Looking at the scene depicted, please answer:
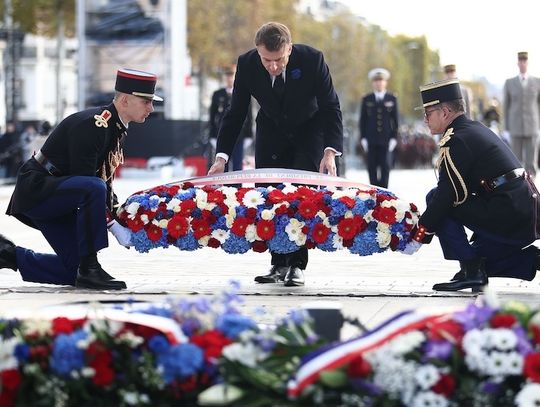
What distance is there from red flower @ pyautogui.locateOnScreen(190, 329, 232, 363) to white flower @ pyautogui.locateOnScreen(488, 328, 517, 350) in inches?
29.6

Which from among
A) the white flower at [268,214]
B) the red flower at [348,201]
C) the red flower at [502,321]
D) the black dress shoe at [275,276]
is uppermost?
the red flower at [502,321]

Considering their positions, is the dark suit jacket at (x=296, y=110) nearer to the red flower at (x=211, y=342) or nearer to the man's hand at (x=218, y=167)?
the man's hand at (x=218, y=167)

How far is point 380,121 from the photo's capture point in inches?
846

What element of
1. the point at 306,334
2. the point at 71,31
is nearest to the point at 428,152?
the point at 71,31

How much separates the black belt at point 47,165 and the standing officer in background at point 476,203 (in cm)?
229

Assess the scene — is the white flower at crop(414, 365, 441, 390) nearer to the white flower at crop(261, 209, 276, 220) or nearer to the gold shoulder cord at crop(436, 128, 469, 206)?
the gold shoulder cord at crop(436, 128, 469, 206)

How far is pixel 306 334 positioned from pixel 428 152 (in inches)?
2045

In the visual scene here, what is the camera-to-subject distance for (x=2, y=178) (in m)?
33.9

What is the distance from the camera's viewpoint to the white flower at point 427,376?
160 inches

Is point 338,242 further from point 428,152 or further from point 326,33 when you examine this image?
point 326,33

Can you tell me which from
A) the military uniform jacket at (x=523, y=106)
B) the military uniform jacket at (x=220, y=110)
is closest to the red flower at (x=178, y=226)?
the military uniform jacket at (x=220, y=110)

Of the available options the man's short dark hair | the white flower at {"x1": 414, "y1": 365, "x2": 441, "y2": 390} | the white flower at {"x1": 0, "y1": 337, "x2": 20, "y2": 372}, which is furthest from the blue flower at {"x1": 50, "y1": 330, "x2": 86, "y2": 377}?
the man's short dark hair

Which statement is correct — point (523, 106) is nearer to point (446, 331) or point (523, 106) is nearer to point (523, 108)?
point (523, 108)

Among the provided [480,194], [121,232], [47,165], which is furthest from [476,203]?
[47,165]
